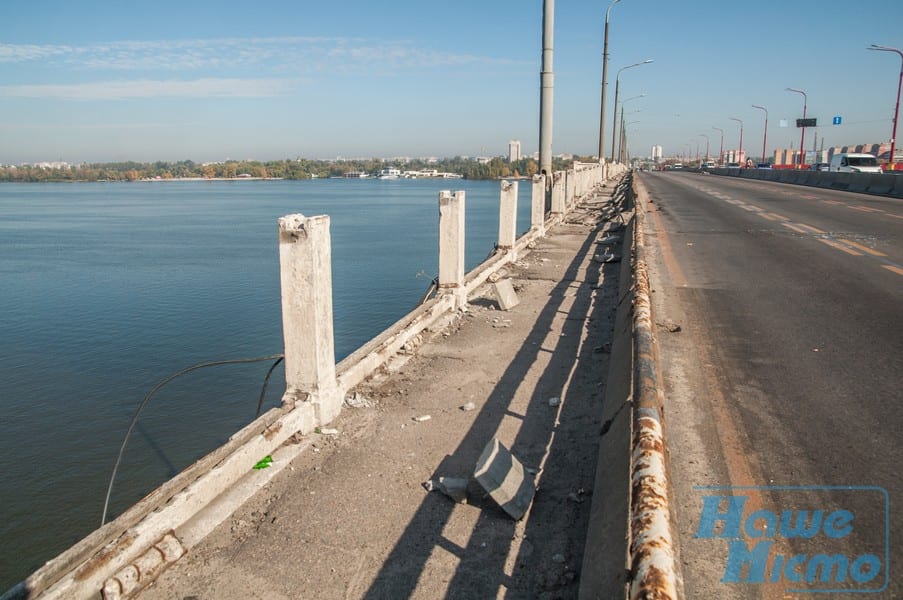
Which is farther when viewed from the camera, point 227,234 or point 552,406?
point 227,234

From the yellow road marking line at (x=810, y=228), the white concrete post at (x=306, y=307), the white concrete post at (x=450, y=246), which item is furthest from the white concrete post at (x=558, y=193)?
the white concrete post at (x=306, y=307)

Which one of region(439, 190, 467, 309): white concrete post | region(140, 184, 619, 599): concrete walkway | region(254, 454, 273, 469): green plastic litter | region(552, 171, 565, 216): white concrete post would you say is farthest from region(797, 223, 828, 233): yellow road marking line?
region(254, 454, 273, 469): green plastic litter

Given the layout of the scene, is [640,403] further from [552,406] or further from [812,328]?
[812,328]

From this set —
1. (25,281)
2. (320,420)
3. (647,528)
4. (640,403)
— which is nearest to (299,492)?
(320,420)

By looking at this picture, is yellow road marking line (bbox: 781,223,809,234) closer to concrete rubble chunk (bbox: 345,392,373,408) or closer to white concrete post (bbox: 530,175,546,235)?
white concrete post (bbox: 530,175,546,235)

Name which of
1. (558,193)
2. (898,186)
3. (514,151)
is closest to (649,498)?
(558,193)

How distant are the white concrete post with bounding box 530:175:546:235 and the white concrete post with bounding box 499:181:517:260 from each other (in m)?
3.10

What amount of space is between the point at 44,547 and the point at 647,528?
7840mm

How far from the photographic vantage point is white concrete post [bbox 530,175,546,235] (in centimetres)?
1528

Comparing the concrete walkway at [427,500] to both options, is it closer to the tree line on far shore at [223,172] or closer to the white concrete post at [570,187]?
the white concrete post at [570,187]

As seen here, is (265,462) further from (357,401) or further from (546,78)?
(546,78)

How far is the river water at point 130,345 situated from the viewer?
888cm

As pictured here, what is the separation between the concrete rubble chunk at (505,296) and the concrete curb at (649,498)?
187 inches

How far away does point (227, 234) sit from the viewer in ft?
120
